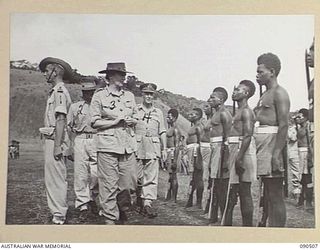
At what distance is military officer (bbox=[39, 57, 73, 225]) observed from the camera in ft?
7.88

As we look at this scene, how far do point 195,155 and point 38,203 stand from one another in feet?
2.42

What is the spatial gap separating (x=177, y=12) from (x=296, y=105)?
0.68m

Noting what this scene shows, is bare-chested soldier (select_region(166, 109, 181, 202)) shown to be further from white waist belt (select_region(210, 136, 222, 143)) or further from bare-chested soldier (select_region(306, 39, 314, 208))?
bare-chested soldier (select_region(306, 39, 314, 208))

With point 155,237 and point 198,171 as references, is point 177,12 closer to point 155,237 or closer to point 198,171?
point 198,171

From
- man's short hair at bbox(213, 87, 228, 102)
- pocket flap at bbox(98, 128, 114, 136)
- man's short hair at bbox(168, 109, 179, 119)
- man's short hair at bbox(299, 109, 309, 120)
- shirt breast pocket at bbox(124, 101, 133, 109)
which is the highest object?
man's short hair at bbox(213, 87, 228, 102)

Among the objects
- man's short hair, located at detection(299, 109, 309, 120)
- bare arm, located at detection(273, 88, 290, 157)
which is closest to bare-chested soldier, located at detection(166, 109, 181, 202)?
bare arm, located at detection(273, 88, 290, 157)

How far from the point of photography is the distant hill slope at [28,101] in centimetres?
238

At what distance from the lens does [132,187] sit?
2.41 m

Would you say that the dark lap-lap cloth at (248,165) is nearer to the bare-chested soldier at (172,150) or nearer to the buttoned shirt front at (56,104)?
the bare-chested soldier at (172,150)

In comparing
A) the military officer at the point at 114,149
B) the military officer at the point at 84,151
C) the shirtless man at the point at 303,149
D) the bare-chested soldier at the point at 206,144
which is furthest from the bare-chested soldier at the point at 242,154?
the military officer at the point at 84,151

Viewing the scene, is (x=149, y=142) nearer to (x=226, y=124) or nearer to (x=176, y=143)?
(x=176, y=143)

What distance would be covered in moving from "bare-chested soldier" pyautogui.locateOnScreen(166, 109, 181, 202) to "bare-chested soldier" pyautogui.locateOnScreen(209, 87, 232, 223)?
0.16m

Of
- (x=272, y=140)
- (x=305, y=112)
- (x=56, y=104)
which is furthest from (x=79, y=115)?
(x=305, y=112)

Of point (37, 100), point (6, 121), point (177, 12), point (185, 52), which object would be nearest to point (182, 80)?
point (185, 52)
